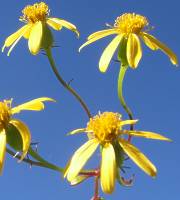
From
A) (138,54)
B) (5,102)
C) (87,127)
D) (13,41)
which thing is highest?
(13,41)

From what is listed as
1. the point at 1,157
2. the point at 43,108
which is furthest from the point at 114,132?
the point at 1,157

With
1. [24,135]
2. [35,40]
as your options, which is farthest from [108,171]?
[35,40]

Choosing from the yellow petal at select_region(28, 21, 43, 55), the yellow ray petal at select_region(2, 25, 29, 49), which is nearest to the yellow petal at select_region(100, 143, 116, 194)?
the yellow petal at select_region(28, 21, 43, 55)

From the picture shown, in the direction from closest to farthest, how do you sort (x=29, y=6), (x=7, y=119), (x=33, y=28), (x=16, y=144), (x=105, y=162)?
(x=105, y=162), (x=16, y=144), (x=7, y=119), (x=33, y=28), (x=29, y=6)

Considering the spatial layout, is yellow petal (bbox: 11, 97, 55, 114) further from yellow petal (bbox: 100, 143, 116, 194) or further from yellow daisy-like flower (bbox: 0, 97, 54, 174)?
yellow petal (bbox: 100, 143, 116, 194)

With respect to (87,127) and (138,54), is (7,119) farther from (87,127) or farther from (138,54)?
(138,54)

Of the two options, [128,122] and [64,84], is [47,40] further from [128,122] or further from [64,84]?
[128,122]

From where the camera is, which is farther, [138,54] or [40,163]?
[138,54]
